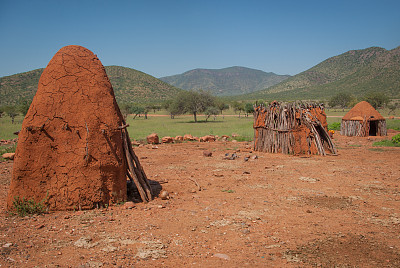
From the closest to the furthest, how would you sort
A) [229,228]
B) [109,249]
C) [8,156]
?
[109,249] → [229,228] → [8,156]

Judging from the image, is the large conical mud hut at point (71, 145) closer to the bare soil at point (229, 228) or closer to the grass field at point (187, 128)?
the bare soil at point (229, 228)

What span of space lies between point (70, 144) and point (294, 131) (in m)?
8.68

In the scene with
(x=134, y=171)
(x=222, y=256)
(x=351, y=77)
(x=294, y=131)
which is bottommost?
(x=222, y=256)

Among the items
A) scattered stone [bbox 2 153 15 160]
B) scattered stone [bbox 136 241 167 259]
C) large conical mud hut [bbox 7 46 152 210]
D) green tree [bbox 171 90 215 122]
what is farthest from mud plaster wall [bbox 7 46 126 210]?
green tree [bbox 171 90 215 122]

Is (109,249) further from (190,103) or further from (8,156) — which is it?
(190,103)

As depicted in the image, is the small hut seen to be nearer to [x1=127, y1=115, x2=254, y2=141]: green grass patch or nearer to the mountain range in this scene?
[x1=127, y1=115, x2=254, y2=141]: green grass patch

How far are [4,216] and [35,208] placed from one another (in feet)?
1.59

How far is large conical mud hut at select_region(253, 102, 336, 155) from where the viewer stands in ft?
36.2

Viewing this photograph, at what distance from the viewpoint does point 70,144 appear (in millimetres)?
4941

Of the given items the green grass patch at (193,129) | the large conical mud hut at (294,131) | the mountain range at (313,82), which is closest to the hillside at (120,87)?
the mountain range at (313,82)

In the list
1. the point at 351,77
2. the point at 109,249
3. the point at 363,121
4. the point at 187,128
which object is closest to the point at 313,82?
the point at 351,77

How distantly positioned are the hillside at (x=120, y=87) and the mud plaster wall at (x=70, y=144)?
174 ft

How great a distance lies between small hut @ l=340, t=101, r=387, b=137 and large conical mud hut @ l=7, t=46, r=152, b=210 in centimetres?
A: 1608

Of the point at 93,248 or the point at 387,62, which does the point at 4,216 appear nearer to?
the point at 93,248
